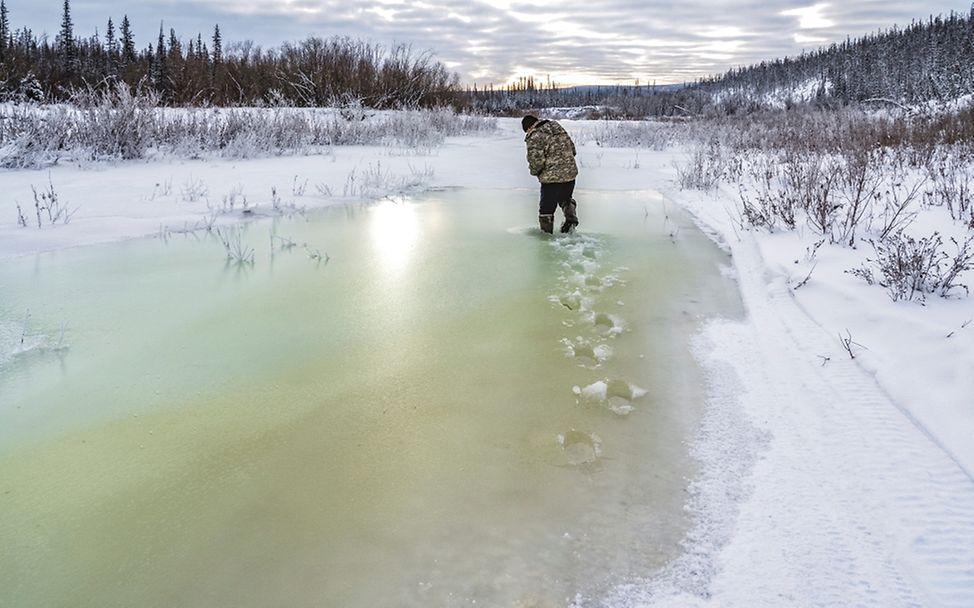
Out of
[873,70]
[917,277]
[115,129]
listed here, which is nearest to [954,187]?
[917,277]

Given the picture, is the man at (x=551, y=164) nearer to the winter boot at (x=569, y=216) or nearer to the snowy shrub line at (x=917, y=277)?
the winter boot at (x=569, y=216)

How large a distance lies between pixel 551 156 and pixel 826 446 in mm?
5861

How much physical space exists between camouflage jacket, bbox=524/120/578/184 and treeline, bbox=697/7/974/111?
19260mm

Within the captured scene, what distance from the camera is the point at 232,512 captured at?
262cm

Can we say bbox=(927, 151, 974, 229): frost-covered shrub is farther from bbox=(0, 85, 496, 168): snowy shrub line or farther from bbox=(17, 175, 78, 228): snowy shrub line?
bbox=(0, 85, 496, 168): snowy shrub line

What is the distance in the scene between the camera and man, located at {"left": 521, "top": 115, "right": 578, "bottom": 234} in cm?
820

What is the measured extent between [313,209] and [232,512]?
305 inches

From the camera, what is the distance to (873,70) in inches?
3036

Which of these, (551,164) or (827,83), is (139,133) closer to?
(551,164)

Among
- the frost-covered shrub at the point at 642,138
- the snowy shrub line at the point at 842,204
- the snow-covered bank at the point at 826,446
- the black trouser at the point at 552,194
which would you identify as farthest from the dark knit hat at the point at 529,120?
the frost-covered shrub at the point at 642,138

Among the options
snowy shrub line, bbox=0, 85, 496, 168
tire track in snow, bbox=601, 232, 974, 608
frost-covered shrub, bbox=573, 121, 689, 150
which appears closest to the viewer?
tire track in snow, bbox=601, 232, 974, 608

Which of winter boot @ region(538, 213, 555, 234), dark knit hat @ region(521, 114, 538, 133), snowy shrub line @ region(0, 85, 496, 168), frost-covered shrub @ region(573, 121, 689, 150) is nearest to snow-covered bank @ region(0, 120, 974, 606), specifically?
winter boot @ region(538, 213, 555, 234)

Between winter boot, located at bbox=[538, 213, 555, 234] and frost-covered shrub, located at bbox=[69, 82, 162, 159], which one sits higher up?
frost-covered shrub, located at bbox=[69, 82, 162, 159]

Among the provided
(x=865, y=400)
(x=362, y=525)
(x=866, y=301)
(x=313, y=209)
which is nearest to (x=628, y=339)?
(x=865, y=400)
